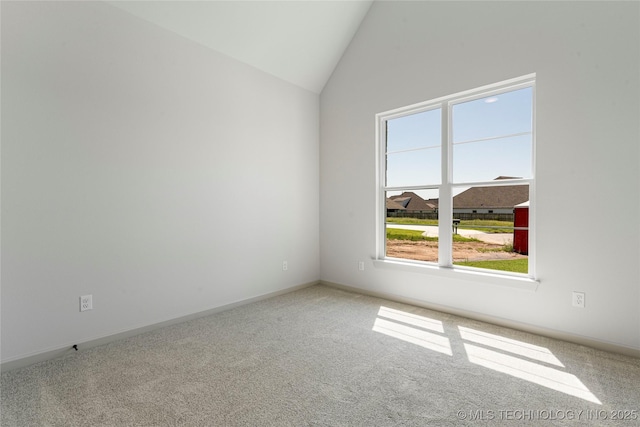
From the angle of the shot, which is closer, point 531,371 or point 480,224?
point 531,371

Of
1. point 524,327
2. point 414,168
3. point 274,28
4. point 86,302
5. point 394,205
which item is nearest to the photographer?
point 86,302

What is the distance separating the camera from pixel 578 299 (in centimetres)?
251

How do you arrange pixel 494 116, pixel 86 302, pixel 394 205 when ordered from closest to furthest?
pixel 86 302 < pixel 494 116 < pixel 394 205

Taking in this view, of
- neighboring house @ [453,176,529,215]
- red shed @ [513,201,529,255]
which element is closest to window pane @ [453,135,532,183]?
neighboring house @ [453,176,529,215]

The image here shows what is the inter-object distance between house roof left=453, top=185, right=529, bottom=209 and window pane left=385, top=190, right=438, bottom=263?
0.29 metres

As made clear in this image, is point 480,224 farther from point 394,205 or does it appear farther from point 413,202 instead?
point 394,205

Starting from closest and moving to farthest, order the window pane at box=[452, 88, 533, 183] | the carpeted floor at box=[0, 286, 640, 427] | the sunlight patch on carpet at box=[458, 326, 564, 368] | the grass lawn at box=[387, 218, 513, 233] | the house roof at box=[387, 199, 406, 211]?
the carpeted floor at box=[0, 286, 640, 427]
the sunlight patch on carpet at box=[458, 326, 564, 368]
the window pane at box=[452, 88, 533, 183]
the grass lawn at box=[387, 218, 513, 233]
the house roof at box=[387, 199, 406, 211]

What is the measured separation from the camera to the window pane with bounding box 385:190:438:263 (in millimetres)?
3479

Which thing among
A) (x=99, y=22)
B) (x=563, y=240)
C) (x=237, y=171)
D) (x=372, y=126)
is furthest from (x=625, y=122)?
(x=99, y=22)

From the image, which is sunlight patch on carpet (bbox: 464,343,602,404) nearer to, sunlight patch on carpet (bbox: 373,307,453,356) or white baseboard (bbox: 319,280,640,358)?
sunlight patch on carpet (bbox: 373,307,453,356)

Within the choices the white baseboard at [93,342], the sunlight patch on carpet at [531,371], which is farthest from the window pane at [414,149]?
the white baseboard at [93,342]

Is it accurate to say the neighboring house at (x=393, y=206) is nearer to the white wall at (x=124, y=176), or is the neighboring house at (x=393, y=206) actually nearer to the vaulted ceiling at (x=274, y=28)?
the white wall at (x=124, y=176)

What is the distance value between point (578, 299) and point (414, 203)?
5.58 ft

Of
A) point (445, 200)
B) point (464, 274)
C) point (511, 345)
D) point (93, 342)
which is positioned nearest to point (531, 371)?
point (511, 345)
